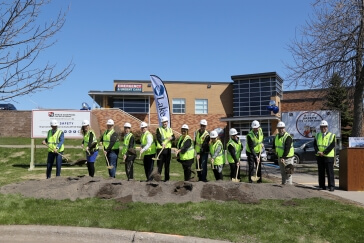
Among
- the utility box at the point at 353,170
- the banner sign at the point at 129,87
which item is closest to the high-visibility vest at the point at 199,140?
the utility box at the point at 353,170

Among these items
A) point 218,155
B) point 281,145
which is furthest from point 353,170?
point 218,155

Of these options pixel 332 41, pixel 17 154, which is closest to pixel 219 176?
pixel 332 41

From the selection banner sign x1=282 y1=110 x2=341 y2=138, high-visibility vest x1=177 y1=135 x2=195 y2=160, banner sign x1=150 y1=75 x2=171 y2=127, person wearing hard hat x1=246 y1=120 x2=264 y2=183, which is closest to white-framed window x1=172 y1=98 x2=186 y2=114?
banner sign x1=282 y1=110 x2=341 y2=138

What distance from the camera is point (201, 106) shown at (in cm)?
4444

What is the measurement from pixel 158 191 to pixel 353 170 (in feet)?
18.6

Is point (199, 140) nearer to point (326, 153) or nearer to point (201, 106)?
point (326, 153)

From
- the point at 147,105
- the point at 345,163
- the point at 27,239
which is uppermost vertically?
the point at 147,105

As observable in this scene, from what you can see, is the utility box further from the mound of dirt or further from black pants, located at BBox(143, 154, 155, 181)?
black pants, located at BBox(143, 154, 155, 181)

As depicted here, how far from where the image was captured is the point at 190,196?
8.13m

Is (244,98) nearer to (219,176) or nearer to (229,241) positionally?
(219,176)

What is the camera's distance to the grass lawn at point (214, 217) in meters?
5.93

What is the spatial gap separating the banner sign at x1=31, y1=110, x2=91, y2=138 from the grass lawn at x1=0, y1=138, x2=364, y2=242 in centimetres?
969

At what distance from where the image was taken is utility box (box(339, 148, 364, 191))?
34.9ft

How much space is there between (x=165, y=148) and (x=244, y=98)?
3453cm
